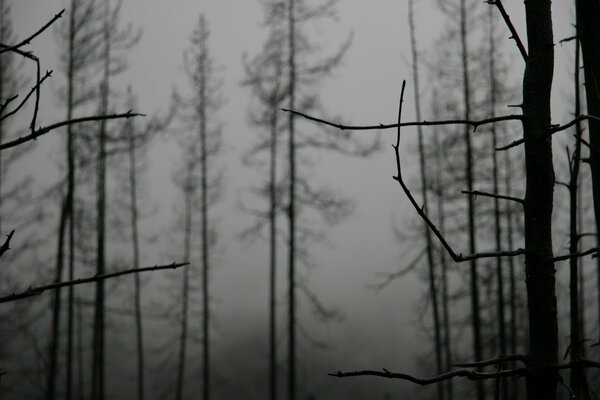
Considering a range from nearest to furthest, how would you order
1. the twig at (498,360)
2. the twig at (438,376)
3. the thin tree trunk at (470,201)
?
the twig at (438,376)
the twig at (498,360)
the thin tree trunk at (470,201)

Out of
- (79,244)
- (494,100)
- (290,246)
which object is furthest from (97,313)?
(494,100)

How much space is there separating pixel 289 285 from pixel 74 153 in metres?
5.96

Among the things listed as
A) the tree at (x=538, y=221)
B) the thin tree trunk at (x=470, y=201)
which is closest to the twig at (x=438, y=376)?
the tree at (x=538, y=221)

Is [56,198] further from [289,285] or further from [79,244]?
[289,285]

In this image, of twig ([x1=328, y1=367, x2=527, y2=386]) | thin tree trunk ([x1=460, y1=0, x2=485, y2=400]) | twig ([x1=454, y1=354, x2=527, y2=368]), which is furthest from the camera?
thin tree trunk ([x1=460, y1=0, x2=485, y2=400])

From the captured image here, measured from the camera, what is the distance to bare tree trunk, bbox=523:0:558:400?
154 cm

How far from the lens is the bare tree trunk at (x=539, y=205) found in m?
1.54

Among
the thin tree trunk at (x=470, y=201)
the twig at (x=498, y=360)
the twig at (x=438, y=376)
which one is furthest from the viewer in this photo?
the thin tree trunk at (x=470, y=201)

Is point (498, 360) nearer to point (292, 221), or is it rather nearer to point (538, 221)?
point (538, 221)

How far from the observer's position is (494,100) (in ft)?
45.3

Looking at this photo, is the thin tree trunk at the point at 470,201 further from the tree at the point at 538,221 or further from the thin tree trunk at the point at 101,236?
the tree at the point at 538,221

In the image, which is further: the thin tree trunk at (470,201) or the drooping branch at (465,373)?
the thin tree trunk at (470,201)

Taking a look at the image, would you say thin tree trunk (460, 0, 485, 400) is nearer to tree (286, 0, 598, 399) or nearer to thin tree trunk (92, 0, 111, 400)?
thin tree trunk (92, 0, 111, 400)

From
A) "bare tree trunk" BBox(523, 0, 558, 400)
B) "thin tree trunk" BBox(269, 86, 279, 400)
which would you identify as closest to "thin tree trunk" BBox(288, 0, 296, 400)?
"thin tree trunk" BBox(269, 86, 279, 400)
